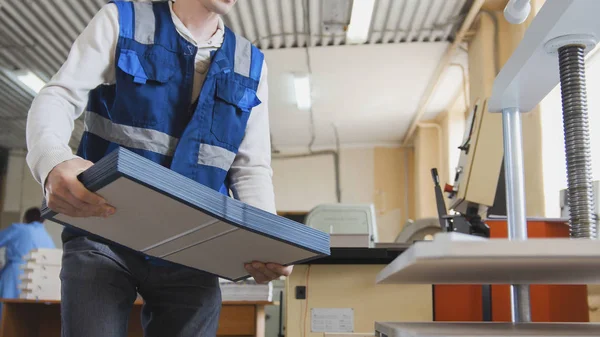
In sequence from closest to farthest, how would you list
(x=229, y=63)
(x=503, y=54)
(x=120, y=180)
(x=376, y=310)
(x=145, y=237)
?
(x=120, y=180) < (x=145, y=237) < (x=229, y=63) < (x=376, y=310) < (x=503, y=54)

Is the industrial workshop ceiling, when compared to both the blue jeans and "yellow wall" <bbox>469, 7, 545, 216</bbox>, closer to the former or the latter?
"yellow wall" <bbox>469, 7, 545, 216</bbox>

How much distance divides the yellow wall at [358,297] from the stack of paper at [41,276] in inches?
78.5

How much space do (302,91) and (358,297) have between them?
418 cm

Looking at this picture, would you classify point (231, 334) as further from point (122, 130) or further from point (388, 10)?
point (388, 10)

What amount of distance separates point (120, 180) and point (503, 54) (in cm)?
393

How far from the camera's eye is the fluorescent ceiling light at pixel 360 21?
404cm

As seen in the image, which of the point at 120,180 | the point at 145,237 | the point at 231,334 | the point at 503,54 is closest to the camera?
the point at 120,180

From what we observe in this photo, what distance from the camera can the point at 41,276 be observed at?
3453mm

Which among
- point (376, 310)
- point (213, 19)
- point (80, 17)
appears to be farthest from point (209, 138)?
point (80, 17)

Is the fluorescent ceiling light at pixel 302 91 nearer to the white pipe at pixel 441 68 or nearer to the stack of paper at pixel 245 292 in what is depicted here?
the white pipe at pixel 441 68

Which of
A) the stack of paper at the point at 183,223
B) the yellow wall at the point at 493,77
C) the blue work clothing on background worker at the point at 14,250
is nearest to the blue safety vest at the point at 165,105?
the stack of paper at the point at 183,223

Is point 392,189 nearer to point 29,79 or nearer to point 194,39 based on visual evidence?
point 29,79

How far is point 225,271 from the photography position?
1.11m

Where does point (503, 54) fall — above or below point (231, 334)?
above
